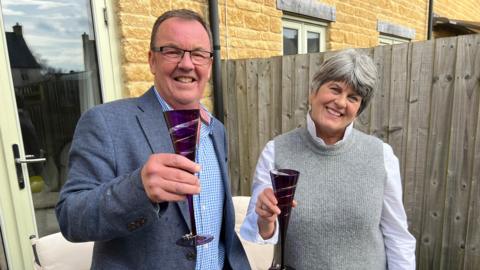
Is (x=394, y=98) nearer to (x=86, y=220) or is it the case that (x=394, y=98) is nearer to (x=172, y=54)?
(x=172, y=54)

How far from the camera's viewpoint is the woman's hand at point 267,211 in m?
1.10

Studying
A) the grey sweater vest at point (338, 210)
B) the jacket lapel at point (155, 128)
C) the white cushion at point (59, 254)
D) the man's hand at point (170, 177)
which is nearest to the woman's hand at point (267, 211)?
the grey sweater vest at point (338, 210)

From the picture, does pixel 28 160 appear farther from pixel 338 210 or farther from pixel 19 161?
pixel 338 210

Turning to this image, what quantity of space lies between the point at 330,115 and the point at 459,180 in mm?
1767

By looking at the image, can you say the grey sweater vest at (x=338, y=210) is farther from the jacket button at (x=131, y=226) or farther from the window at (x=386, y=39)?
the window at (x=386, y=39)

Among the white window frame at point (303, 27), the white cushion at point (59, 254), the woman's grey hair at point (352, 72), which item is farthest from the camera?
the white window frame at point (303, 27)

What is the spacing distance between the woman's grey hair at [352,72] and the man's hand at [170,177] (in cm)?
84

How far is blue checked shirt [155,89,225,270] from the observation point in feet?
3.84

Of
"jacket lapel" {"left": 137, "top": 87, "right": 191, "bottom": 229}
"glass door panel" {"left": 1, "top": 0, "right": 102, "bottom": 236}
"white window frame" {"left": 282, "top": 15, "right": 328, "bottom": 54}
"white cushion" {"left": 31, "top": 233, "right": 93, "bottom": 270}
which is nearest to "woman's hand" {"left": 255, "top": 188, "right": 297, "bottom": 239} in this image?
"jacket lapel" {"left": 137, "top": 87, "right": 191, "bottom": 229}

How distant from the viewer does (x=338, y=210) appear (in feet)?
4.47

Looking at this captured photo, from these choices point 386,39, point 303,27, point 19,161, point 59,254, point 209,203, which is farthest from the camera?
point 386,39

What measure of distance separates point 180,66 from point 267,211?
595 mm

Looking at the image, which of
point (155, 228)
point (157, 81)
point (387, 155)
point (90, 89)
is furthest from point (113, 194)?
point (90, 89)

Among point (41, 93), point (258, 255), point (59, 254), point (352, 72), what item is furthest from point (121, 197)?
point (41, 93)
